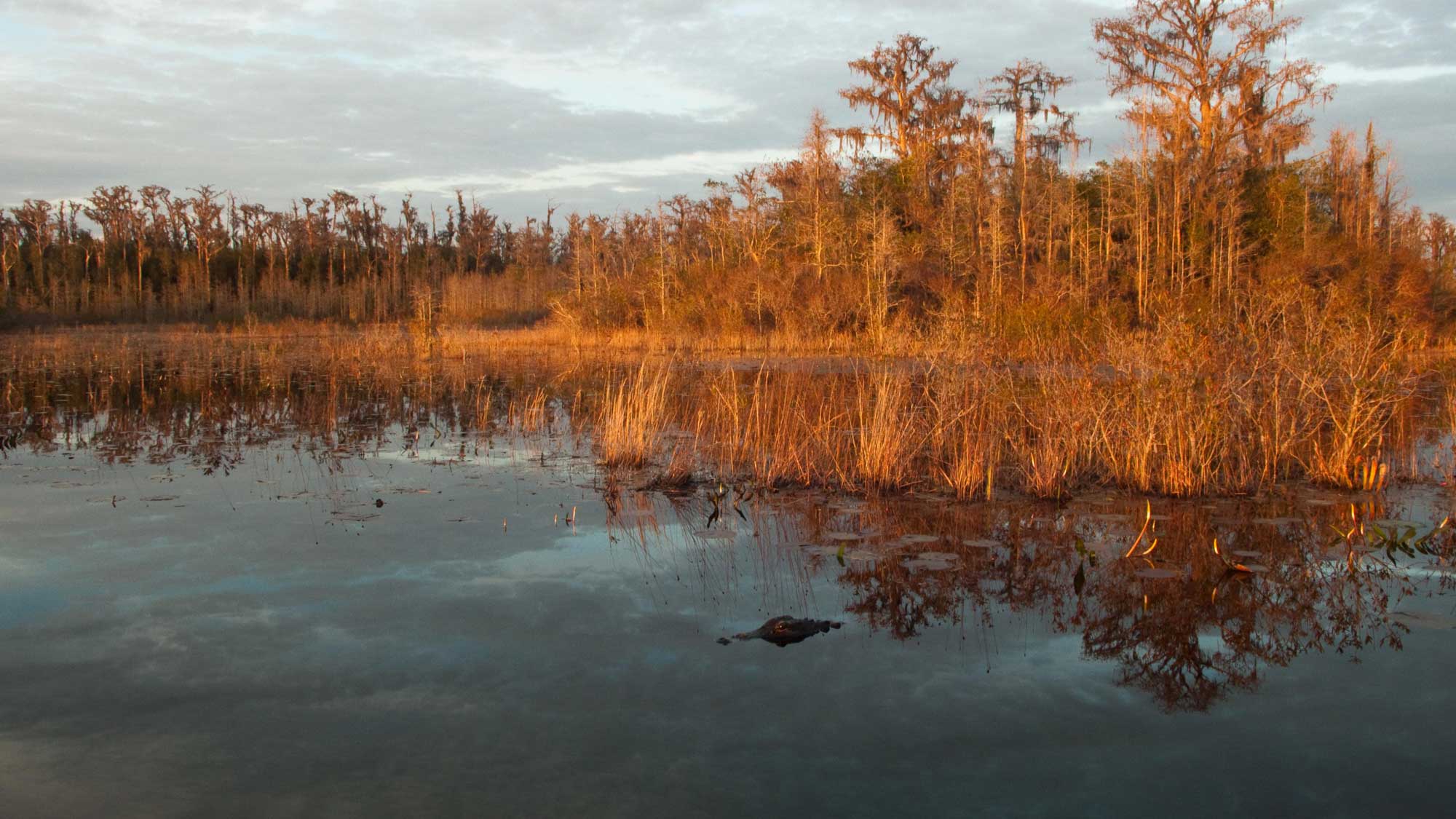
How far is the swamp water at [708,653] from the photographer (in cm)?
363

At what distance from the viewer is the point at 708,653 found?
484 centimetres

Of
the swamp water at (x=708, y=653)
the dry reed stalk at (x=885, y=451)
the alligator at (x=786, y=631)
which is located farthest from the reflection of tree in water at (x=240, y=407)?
the alligator at (x=786, y=631)

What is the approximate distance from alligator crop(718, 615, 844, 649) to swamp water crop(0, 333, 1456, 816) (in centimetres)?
10

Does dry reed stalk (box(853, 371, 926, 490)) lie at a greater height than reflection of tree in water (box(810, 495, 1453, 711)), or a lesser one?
greater

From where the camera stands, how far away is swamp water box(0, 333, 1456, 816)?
3627 millimetres

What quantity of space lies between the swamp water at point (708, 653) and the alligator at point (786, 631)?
10 cm

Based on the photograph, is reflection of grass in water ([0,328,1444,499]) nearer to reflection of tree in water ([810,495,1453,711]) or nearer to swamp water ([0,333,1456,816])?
swamp water ([0,333,1456,816])

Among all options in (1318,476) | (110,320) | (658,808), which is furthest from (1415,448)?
(110,320)

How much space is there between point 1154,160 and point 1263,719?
93.4 ft

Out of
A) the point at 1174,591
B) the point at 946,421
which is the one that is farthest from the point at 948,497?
the point at 1174,591

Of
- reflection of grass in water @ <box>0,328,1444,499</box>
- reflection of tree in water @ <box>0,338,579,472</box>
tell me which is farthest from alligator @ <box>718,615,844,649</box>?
reflection of tree in water @ <box>0,338,579,472</box>

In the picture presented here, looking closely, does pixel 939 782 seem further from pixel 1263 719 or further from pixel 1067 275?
pixel 1067 275

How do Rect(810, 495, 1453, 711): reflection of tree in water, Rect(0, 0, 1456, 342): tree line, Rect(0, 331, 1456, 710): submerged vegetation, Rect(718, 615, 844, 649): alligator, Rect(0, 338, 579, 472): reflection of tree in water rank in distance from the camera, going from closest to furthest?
Rect(810, 495, 1453, 711): reflection of tree in water, Rect(718, 615, 844, 649): alligator, Rect(0, 331, 1456, 710): submerged vegetation, Rect(0, 338, 579, 472): reflection of tree in water, Rect(0, 0, 1456, 342): tree line

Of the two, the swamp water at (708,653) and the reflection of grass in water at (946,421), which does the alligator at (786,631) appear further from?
the reflection of grass in water at (946,421)
